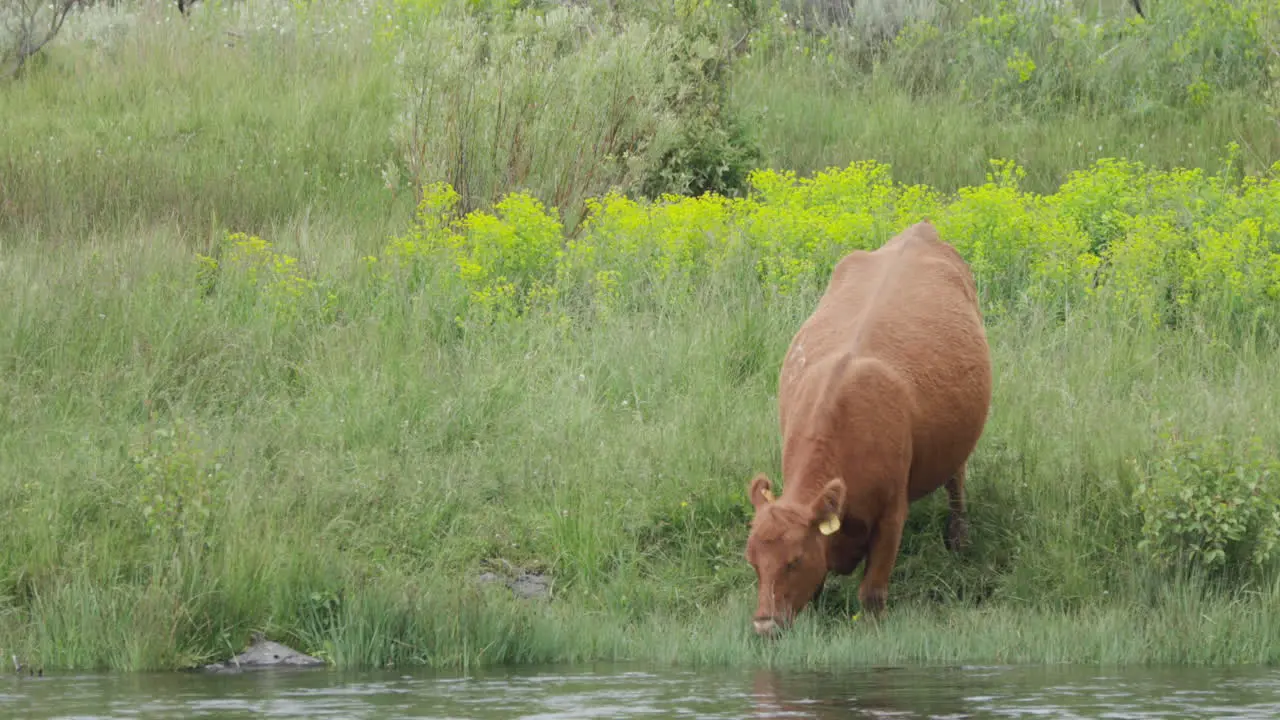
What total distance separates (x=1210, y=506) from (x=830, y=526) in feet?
7.01

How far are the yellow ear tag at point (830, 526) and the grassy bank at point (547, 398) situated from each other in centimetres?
49

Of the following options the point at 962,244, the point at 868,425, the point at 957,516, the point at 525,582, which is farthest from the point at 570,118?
the point at 868,425

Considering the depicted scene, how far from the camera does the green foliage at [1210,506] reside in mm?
8461

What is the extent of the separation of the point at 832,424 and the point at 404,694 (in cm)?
238

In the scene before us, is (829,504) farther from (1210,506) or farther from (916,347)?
(1210,506)

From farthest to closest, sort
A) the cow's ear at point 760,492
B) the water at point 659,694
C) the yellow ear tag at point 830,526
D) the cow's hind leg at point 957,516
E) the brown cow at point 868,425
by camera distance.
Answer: the cow's hind leg at point 957,516
the cow's ear at point 760,492
the brown cow at point 868,425
the yellow ear tag at point 830,526
the water at point 659,694

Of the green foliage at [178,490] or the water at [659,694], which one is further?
the green foliage at [178,490]

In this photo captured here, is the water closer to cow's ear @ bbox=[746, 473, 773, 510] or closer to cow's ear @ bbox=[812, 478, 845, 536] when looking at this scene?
cow's ear @ bbox=[812, 478, 845, 536]

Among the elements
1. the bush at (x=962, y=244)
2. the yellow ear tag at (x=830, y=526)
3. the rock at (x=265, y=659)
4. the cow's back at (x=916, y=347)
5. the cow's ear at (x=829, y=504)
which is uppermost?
the bush at (x=962, y=244)

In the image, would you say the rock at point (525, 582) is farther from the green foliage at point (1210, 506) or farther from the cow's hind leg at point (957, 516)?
the green foliage at point (1210, 506)

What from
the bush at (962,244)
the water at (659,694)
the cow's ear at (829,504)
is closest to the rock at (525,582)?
the water at (659,694)

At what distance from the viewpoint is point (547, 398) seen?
425 inches

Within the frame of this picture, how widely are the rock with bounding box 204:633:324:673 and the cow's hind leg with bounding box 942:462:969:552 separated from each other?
11.3ft

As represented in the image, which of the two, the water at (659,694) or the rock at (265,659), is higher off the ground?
the water at (659,694)
